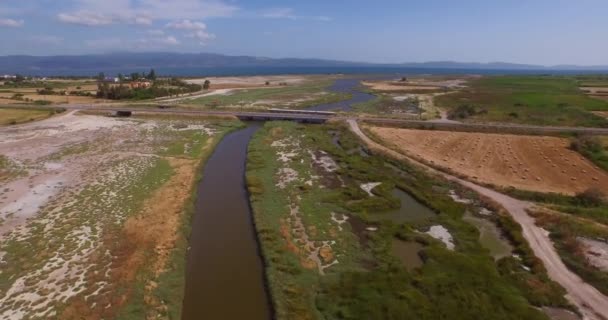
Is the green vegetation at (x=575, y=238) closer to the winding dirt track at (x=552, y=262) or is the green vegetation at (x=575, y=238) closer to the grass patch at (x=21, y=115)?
the winding dirt track at (x=552, y=262)

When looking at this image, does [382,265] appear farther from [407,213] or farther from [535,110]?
[535,110]

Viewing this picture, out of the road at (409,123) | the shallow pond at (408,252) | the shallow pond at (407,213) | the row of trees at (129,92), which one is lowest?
the shallow pond at (408,252)

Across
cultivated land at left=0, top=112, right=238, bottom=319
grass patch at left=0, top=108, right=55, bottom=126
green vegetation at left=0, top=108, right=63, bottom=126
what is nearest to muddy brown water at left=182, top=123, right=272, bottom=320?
cultivated land at left=0, top=112, right=238, bottom=319

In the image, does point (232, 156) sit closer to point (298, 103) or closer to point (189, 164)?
point (189, 164)

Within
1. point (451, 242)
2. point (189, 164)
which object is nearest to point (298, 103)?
point (189, 164)

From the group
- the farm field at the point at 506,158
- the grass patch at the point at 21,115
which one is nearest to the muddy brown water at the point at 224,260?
the farm field at the point at 506,158

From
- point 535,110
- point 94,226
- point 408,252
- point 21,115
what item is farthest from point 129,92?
point 535,110

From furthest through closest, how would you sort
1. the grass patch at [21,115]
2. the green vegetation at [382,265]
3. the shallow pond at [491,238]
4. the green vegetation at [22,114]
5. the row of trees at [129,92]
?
1. the row of trees at [129,92]
2. the green vegetation at [22,114]
3. the grass patch at [21,115]
4. the shallow pond at [491,238]
5. the green vegetation at [382,265]
